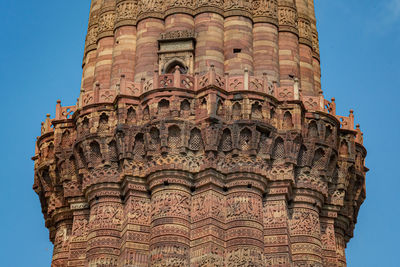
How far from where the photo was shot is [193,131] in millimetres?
29797

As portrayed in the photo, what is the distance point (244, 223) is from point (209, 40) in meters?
5.96

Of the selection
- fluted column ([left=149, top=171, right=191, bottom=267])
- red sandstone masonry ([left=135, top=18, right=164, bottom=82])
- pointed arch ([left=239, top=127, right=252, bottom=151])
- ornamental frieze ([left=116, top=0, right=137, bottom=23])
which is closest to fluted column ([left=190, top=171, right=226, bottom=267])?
fluted column ([left=149, top=171, right=191, bottom=267])

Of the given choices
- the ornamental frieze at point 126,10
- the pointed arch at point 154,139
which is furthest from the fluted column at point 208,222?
the ornamental frieze at point 126,10

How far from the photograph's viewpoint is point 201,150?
29.7m

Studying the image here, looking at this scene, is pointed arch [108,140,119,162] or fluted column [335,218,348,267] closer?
pointed arch [108,140,119,162]

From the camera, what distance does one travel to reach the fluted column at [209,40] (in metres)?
31.3

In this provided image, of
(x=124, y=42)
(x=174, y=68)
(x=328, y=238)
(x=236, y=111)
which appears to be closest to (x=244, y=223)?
(x=236, y=111)

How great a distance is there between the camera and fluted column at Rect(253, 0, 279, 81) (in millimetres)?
31641

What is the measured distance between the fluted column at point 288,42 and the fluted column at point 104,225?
5.99m

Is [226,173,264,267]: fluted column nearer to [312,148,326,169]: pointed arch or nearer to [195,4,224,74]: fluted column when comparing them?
[312,148,326,169]: pointed arch

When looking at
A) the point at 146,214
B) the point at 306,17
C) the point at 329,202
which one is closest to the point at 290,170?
the point at 329,202

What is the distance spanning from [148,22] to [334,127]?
6314mm

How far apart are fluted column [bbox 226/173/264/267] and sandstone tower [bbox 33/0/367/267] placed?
30 mm

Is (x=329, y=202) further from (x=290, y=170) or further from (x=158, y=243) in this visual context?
(x=158, y=243)
